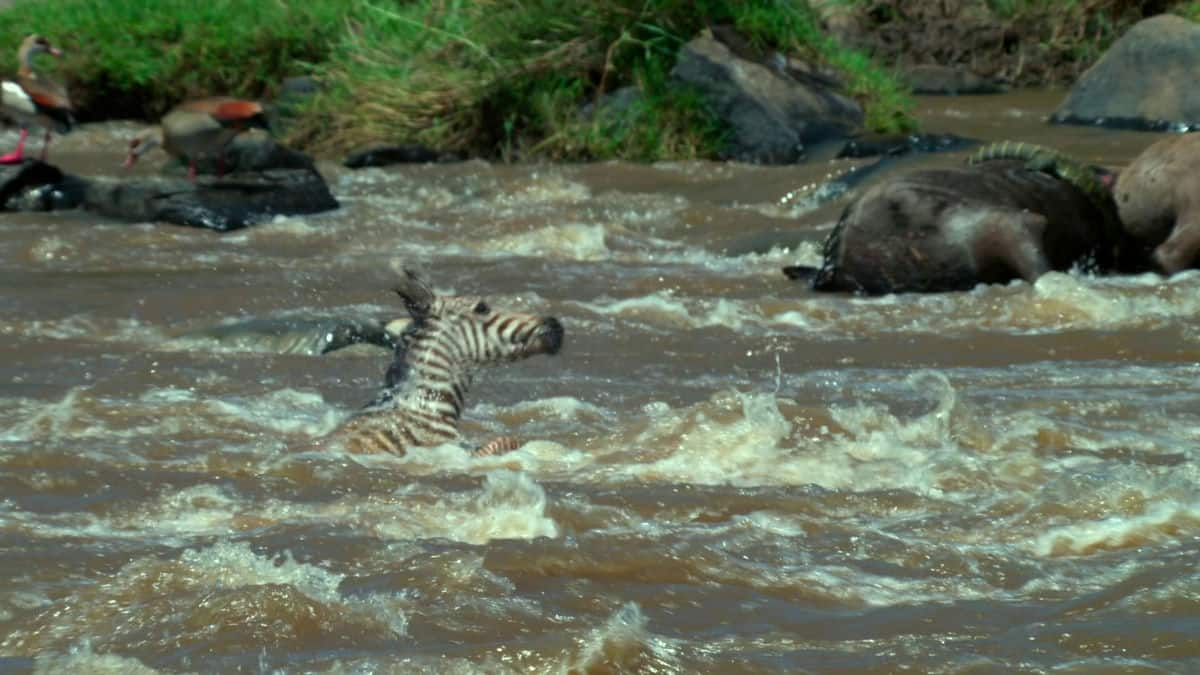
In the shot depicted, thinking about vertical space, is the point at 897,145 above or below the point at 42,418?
below

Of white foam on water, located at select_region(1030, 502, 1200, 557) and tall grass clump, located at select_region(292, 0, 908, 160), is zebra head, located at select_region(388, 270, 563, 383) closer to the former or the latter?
white foam on water, located at select_region(1030, 502, 1200, 557)

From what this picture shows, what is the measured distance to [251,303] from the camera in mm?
9719

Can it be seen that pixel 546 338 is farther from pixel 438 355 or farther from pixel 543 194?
pixel 543 194

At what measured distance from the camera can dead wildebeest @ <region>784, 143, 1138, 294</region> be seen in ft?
32.2

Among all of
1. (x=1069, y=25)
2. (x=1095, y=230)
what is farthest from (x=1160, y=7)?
(x=1095, y=230)

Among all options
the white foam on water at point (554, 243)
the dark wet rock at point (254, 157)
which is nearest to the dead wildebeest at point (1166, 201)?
the white foam on water at point (554, 243)

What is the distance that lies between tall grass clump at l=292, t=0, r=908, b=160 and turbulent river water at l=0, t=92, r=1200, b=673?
4095mm

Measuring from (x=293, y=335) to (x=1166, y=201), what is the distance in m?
4.76

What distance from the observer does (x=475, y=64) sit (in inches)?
627

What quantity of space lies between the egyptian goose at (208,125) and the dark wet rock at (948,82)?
7335 mm

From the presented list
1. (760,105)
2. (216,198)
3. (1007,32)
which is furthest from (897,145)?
(1007,32)

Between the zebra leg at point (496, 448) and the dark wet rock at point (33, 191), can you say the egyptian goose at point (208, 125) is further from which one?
the zebra leg at point (496, 448)

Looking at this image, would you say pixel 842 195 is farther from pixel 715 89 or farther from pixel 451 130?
pixel 451 130

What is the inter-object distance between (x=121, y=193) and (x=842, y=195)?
464 cm
